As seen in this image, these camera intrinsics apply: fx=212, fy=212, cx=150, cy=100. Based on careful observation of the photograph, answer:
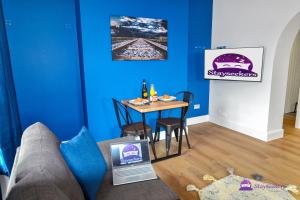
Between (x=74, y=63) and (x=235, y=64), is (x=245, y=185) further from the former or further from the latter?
(x=74, y=63)

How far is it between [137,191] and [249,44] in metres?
3.16

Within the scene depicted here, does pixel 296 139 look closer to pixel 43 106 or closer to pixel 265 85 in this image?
pixel 265 85

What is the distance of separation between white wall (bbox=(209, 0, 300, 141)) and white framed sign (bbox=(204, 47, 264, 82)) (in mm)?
197

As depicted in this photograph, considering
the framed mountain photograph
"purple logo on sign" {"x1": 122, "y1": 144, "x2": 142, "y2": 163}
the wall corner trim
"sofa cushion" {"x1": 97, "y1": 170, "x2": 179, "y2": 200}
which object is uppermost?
the framed mountain photograph

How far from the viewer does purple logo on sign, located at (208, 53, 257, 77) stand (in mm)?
3415

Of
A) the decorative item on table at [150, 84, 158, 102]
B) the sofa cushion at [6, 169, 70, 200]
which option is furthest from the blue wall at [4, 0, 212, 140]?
the sofa cushion at [6, 169, 70, 200]

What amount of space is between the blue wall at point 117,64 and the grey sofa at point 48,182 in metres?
1.28

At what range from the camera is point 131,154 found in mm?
1856

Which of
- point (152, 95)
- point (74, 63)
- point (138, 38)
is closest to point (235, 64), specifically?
point (152, 95)

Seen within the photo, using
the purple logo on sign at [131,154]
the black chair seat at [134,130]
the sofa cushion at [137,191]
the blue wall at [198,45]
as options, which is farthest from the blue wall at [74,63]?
the sofa cushion at [137,191]

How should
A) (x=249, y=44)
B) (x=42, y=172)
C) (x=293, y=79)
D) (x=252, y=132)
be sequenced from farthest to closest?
(x=293, y=79)
(x=252, y=132)
(x=249, y=44)
(x=42, y=172)

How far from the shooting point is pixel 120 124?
304cm

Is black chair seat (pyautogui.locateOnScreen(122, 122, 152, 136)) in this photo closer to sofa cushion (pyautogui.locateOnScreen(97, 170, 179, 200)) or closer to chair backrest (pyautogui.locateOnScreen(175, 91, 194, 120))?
chair backrest (pyautogui.locateOnScreen(175, 91, 194, 120))

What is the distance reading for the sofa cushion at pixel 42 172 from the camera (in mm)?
940
